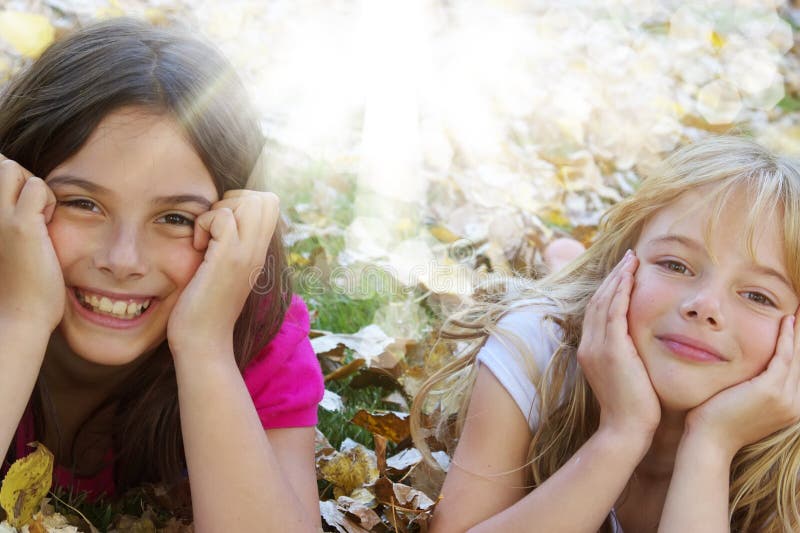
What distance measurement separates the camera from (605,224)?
2.66m

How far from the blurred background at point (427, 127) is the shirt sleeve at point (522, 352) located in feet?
1.16

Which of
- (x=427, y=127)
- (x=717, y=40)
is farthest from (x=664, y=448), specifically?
(x=717, y=40)

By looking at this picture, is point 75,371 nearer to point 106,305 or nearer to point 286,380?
point 106,305

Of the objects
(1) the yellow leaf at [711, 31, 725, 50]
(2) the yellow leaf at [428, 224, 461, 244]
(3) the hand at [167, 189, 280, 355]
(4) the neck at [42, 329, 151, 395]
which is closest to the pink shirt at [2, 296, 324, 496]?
(4) the neck at [42, 329, 151, 395]

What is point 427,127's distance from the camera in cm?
521

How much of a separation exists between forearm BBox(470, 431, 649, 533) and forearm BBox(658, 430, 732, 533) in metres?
0.10

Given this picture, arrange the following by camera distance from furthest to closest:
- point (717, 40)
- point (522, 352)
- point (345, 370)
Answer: point (717, 40), point (345, 370), point (522, 352)

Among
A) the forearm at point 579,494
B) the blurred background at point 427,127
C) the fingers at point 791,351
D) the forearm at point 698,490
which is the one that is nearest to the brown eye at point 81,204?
the blurred background at point 427,127

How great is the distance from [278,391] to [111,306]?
46cm

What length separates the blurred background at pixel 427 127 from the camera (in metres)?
3.23

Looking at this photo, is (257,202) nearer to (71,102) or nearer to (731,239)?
(71,102)

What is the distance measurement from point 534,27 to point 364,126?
3244mm

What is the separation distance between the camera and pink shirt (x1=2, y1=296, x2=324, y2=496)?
2291 millimetres

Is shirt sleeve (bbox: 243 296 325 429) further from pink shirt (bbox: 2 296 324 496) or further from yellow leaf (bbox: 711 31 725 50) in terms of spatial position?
yellow leaf (bbox: 711 31 725 50)
